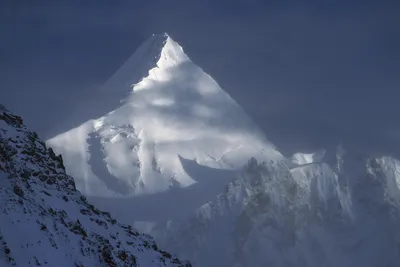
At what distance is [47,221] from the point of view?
235ft

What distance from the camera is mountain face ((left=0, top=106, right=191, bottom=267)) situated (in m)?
66.0

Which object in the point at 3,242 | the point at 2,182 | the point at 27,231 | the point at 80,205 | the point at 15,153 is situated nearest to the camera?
the point at 3,242

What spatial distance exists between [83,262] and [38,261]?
21.7 feet

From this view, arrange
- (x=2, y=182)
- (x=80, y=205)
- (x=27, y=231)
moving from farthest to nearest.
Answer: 1. (x=80, y=205)
2. (x=2, y=182)
3. (x=27, y=231)

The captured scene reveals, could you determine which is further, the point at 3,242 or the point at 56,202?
the point at 56,202

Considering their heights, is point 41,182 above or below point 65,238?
above

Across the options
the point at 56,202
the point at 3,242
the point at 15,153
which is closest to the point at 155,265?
the point at 56,202

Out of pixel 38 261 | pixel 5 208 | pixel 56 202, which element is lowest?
pixel 38 261

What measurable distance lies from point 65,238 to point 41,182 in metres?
12.9

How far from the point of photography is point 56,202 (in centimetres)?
8056

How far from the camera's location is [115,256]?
7650 centimetres

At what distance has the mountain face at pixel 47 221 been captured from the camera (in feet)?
217

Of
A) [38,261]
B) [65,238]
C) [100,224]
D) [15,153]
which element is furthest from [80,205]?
[38,261]

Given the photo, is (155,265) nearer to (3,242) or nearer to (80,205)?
(80,205)
